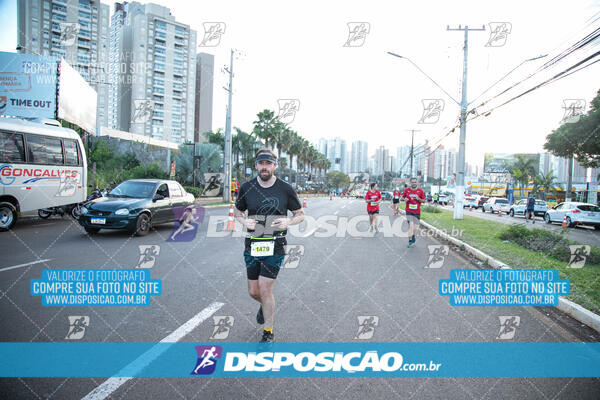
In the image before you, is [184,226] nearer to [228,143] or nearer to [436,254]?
[436,254]

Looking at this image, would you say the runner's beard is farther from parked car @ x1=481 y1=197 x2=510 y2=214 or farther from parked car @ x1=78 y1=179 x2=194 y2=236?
parked car @ x1=481 y1=197 x2=510 y2=214

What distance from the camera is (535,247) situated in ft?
31.2

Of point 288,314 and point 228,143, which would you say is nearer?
point 288,314

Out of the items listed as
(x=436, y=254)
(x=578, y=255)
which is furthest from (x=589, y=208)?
(x=436, y=254)

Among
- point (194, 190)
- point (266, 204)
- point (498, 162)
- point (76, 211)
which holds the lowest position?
point (76, 211)

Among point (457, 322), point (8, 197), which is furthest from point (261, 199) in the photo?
point (8, 197)

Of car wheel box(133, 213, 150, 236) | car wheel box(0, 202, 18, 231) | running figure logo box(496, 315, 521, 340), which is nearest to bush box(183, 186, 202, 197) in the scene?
car wheel box(0, 202, 18, 231)

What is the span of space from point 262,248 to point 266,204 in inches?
18.2

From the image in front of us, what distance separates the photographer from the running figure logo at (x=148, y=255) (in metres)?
6.81

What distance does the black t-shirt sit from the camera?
12.0 ft

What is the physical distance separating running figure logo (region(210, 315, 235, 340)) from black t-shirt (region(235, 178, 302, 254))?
96 centimetres

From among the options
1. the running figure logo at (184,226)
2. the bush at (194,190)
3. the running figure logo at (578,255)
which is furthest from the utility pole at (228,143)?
the running figure logo at (578,255)

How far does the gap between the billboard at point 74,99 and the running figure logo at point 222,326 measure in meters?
15.3

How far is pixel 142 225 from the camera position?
1045cm
